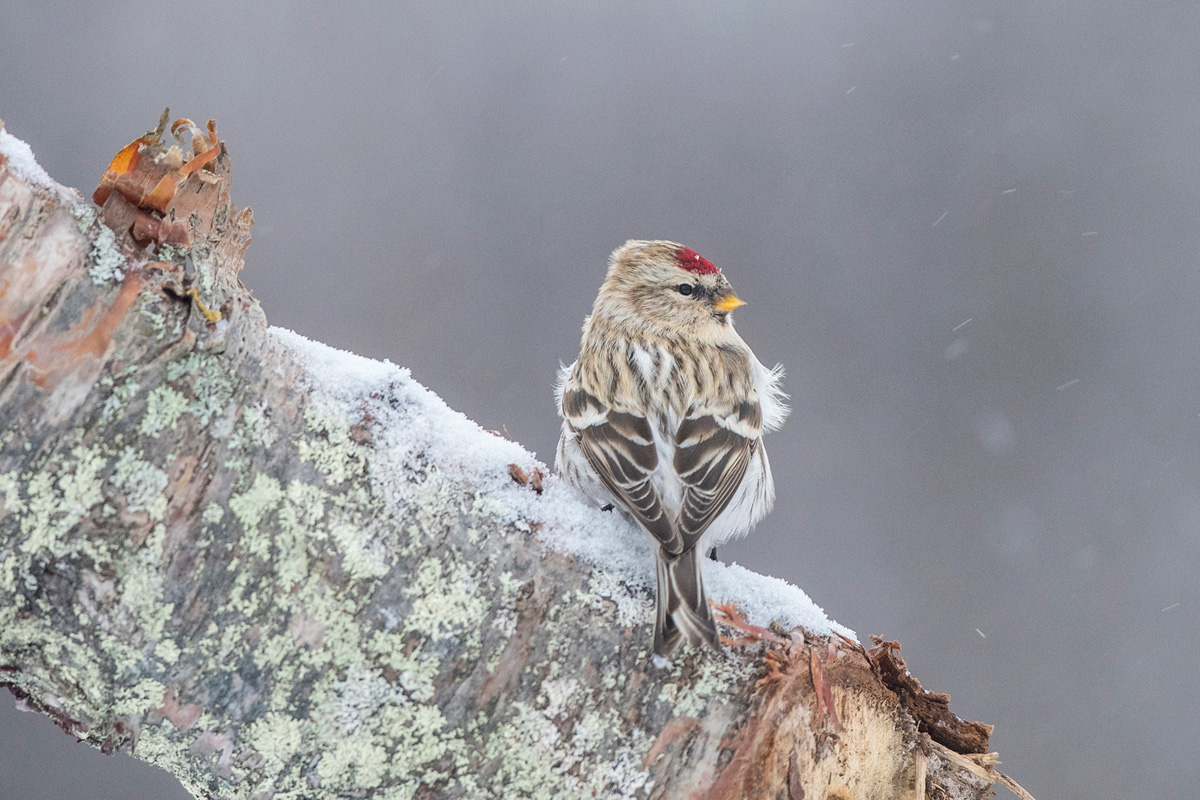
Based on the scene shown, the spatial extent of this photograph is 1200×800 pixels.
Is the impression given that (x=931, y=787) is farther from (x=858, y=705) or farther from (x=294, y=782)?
(x=294, y=782)

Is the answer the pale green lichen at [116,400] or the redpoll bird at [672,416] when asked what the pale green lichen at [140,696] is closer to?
the pale green lichen at [116,400]

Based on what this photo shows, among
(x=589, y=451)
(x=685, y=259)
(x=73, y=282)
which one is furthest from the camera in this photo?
(x=685, y=259)

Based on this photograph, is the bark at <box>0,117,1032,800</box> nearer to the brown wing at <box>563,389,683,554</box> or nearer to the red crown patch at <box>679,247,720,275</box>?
the brown wing at <box>563,389,683,554</box>

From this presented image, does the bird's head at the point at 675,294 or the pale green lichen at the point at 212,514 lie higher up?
the bird's head at the point at 675,294

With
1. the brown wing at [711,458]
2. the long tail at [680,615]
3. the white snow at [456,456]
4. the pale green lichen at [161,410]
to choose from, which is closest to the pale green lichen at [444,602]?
the white snow at [456,456]

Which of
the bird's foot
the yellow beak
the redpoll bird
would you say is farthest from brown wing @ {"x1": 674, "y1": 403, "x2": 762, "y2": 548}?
the yellow beak

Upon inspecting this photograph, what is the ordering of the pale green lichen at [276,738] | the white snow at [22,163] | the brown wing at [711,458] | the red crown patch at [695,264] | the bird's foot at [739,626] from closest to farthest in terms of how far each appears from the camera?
1. the white snow at [22,163]
2. the pale green lichen at [276,738]
3. the bird's foot at [739,626]
4. the brown wing at [711,458]
5. the red crown patch at [695,264]

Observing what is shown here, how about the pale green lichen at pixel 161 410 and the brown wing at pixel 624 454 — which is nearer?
the pale green lichen at pixel 161 410

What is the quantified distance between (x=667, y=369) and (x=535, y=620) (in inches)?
43.1

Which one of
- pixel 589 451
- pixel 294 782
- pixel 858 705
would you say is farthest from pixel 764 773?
pixel 589 451

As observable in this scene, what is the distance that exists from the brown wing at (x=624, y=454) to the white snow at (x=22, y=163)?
95 centimetres

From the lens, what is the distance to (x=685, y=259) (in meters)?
2.36

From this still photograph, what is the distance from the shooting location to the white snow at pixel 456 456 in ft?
3.71

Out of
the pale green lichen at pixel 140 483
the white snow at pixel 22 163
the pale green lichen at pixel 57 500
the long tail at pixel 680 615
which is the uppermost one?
the white snow at pixel 22 163
